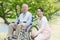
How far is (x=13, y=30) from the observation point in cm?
786

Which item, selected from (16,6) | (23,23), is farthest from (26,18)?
(16,6)

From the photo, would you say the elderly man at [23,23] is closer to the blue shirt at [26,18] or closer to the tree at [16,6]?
the blue shirt at [26,18]

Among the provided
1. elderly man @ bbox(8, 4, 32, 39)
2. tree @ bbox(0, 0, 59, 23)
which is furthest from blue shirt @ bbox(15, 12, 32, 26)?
tree @ bbox(0, 0, 59, 23)

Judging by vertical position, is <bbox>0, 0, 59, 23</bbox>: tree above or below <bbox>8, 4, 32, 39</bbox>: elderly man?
below

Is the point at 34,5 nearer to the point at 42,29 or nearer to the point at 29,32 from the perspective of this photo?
the point at 29,32

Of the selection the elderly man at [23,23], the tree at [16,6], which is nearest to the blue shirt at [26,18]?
the elderly man at [23,23]

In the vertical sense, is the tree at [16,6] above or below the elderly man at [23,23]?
below

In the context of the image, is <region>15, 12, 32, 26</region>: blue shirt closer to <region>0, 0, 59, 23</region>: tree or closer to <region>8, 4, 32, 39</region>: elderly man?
<region>8, 4, 32, 39</region>: elderly man

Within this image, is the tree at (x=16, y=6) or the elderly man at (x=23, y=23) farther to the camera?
the tree at (x=16, y=6)

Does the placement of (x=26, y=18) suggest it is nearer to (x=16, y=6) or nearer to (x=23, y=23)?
(x=23, y=23)

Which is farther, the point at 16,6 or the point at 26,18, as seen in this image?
the point at 16,6

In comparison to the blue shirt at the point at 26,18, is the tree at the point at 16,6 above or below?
below

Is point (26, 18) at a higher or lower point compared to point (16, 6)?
higher

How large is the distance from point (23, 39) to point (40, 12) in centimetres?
142
